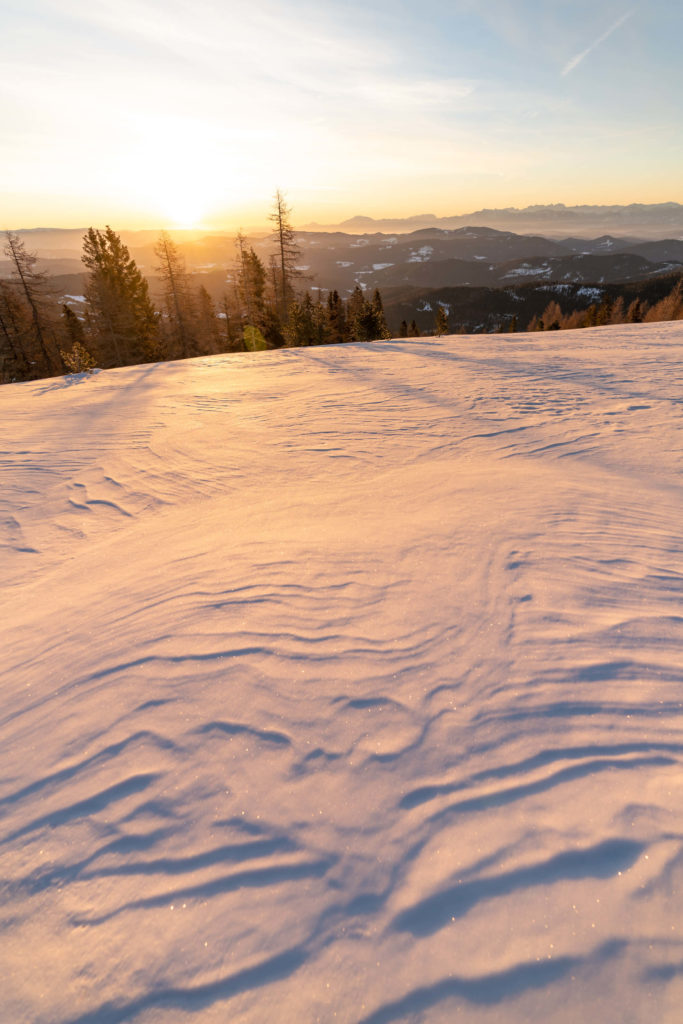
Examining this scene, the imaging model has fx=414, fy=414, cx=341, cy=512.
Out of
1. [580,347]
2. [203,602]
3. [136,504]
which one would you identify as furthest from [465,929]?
[580,347]

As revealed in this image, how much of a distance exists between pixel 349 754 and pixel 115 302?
32527 millimetres

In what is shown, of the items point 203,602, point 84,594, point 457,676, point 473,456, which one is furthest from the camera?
point 473,456

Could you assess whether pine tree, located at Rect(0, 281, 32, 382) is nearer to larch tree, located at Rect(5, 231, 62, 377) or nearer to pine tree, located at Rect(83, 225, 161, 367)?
larch tree, located at Rect(5, 231, 62, 377)

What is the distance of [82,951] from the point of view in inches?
56.9

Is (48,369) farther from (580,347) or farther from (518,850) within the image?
(518,850)

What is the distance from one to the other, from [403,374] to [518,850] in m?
9.58

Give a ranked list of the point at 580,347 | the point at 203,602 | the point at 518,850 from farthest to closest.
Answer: the point at 580,347, the point at 203,602, the point at 518,850

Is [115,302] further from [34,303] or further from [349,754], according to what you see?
[349,754]

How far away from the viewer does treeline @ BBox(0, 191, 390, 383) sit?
25.7 meters

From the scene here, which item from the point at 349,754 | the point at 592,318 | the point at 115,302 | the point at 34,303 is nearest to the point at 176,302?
the point at 115,302

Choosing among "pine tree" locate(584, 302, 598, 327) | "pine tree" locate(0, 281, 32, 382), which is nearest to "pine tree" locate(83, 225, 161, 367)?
"pine tree" locate(0, 281, 32, 382)

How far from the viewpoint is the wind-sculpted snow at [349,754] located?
136 cm

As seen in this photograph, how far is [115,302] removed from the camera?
2692cm

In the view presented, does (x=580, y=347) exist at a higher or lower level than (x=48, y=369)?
higher
